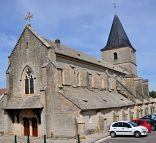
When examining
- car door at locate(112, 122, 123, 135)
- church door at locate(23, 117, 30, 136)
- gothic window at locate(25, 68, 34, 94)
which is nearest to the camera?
car door at locate(112, 122, 123, 135)

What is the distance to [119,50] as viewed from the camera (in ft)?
216

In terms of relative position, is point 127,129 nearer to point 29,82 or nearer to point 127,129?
point 127,129

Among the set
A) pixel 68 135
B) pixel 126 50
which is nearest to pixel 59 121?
pixel 68 135

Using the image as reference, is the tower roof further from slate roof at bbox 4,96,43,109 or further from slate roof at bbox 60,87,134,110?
slate roof at bbox 4,96,43,109

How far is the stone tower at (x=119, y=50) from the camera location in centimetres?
6531

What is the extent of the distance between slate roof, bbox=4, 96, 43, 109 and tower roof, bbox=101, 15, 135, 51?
119ft

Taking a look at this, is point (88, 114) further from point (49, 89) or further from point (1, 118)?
point (1, 118)

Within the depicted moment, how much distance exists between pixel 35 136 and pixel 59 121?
4237 mm

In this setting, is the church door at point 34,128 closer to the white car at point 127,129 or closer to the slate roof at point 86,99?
the slate roof at point 86,99

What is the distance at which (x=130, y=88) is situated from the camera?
177ft

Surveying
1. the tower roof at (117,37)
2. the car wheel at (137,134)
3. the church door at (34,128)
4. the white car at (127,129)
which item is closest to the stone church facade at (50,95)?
the church door at (34,128)

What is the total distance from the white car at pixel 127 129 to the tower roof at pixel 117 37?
3709 cm

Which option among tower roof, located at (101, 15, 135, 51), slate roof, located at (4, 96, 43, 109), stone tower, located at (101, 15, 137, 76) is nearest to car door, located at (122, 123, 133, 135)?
slate roof, located at (4, 96, 43, 109)

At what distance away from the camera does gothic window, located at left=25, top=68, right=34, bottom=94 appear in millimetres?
34734
